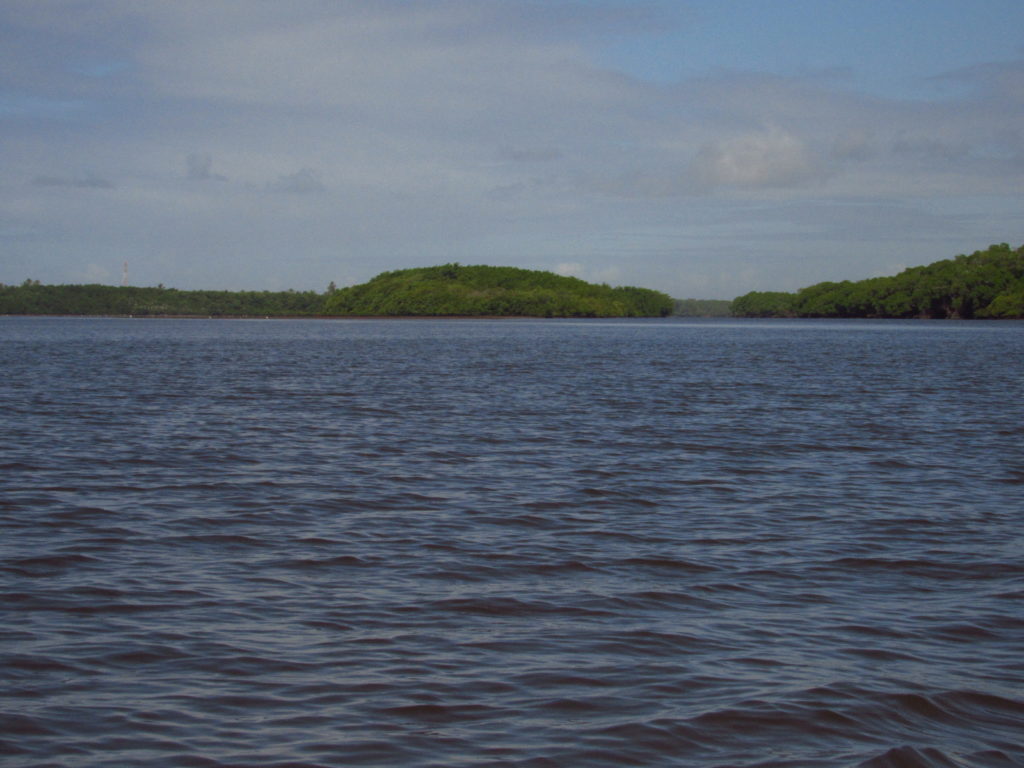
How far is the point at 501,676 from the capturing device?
334 inches

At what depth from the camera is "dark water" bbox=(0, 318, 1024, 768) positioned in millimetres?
7402

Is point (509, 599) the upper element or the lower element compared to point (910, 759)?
upper

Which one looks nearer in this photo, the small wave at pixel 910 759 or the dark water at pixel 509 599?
the small wave at pixel 910 759

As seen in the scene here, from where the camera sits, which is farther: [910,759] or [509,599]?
[509,599]

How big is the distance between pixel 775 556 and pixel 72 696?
819cm

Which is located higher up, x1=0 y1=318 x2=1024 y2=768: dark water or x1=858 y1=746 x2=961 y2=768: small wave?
x1=0 y1=318 x2=1024 y2=768: dark water

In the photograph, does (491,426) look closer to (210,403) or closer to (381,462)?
(381,462)

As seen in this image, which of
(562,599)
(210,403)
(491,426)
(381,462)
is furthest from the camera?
(210,403)

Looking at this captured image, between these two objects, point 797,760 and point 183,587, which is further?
point 183,587

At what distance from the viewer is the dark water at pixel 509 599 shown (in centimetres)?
740

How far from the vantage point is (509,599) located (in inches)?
424

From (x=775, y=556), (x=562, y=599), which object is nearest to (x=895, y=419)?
(x=775, y=556)

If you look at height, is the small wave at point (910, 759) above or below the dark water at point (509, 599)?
below

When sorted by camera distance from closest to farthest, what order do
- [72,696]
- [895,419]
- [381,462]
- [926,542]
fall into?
[72,696], [926,542], [381,462], [895,419]
